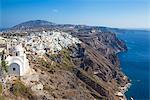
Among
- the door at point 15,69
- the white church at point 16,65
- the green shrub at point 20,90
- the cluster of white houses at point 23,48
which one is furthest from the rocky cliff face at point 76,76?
the door at point 15,69

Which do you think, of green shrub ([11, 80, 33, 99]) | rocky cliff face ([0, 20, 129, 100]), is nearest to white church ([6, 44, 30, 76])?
green shrub ([11, 80, 33, 99])

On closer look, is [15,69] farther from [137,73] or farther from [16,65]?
[137,73]

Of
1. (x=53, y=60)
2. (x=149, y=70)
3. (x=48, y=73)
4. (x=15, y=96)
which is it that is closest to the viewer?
(x=15, y=96)

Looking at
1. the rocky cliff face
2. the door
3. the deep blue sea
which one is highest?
the door

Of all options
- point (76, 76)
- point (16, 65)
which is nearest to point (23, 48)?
point (76, 76)

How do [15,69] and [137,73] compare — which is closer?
[15,69]

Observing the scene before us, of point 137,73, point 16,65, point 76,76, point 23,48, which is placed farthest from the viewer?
point 137,73

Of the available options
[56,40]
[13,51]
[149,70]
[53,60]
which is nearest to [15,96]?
[13,51]

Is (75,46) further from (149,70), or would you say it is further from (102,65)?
(149,70)

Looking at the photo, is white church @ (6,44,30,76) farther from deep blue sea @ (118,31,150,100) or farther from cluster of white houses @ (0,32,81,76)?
deep blue sea @ (118,31,150,100)
